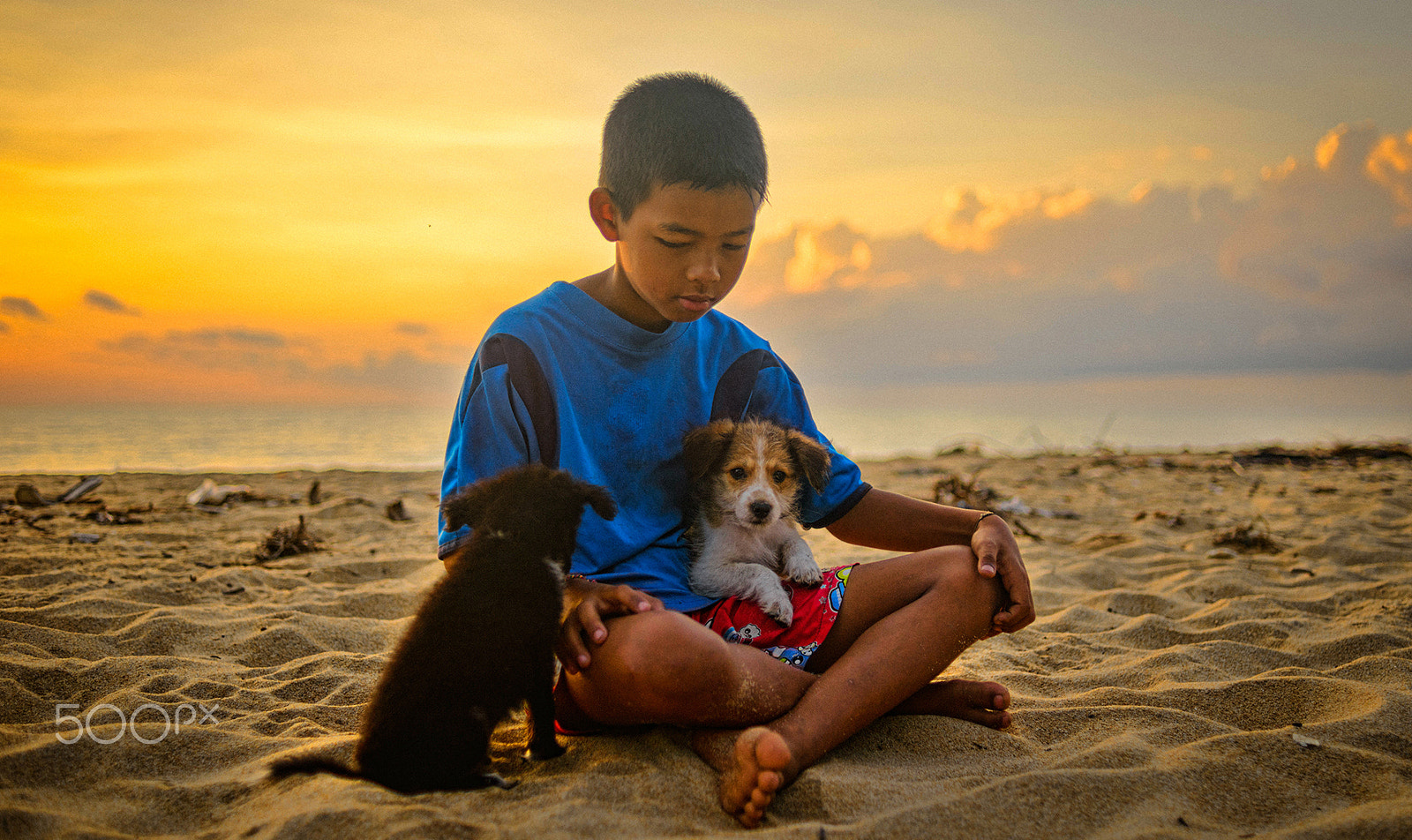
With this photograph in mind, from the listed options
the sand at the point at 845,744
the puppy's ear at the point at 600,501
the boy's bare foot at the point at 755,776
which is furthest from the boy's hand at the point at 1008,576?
the puppy's ear at the point at 600,501

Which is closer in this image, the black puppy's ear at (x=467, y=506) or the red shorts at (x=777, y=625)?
the black puppy's ear at (x=467, y=506)

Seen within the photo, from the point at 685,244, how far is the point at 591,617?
1.25m

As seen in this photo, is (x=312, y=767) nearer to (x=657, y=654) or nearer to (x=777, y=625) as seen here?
(x=657, y=654)

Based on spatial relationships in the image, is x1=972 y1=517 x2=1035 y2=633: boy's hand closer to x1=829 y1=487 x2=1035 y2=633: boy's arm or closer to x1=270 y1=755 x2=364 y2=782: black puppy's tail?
x1=829 y1=487 x2=1035 y2=633: boy's arm

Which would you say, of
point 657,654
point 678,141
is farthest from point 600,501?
point 678,141

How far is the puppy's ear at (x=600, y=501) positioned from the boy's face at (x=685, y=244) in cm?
72

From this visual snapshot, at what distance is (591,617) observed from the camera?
228 cm

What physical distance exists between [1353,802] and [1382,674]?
130 cm

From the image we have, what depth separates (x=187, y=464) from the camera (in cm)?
1150

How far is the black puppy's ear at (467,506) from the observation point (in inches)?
92.5

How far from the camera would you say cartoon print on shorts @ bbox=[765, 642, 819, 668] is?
268cm

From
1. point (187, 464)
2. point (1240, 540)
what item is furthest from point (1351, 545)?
point (187, 464)

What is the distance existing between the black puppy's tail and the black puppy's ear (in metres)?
0.72

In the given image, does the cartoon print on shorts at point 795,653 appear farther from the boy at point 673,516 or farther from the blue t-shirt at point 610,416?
the blue t-shirt at point 610,416
